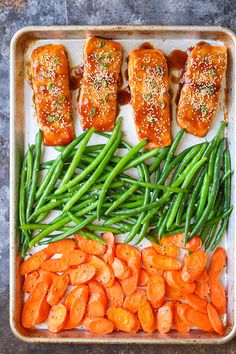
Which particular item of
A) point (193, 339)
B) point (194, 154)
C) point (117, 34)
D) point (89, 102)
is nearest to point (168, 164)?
point (194, 154)

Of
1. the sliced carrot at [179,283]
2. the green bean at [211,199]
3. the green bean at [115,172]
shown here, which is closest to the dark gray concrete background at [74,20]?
the sliced carrot at [179,283]

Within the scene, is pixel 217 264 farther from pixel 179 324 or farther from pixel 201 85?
pixel 201 85

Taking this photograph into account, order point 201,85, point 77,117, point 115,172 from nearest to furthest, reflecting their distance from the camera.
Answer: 1. point 115,172
2. point 201,85
3. point 77,117

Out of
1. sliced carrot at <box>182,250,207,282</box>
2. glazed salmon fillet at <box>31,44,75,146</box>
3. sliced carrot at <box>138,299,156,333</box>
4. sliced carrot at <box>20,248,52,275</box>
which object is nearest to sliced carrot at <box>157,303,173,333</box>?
sliced carrot at <box>138,299,156,333</box>

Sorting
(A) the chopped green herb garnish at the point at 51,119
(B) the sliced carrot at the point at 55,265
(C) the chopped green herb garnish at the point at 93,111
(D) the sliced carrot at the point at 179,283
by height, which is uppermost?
(C) the chopped green herb garnish at the point at 93,111

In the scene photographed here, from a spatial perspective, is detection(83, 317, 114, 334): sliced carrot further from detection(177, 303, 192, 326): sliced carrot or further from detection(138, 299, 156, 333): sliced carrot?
detection(177, 303, 192, 326): sliced carrot

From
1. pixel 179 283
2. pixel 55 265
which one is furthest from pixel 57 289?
pixel 179 283

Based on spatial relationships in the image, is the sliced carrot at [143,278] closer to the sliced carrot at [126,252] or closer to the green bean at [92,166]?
the sliced carrot at [126,252]

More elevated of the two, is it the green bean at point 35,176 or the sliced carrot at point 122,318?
the green bean at point 35,176
